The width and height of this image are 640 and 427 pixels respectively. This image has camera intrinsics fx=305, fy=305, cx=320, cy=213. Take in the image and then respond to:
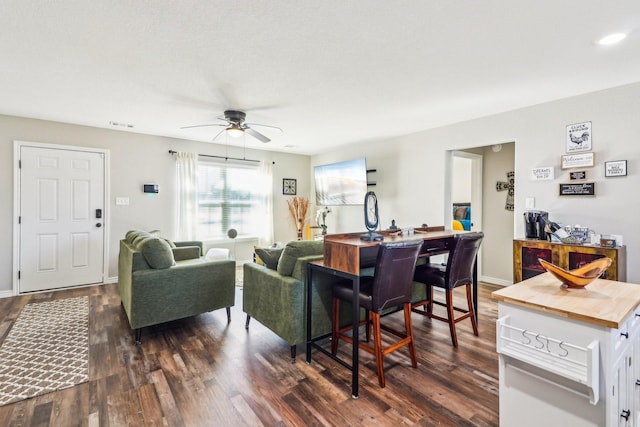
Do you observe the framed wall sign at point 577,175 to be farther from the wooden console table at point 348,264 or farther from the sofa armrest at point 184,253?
the sofa armrest at point 184,253

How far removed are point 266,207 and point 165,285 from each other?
362 centimetres

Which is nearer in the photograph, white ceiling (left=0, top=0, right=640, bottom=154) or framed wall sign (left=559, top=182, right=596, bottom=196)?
white ceiling (left=0, top=0, right=640, bottom=154)

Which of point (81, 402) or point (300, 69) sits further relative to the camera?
point (300, 69)

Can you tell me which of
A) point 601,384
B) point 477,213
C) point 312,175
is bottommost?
point 601,384

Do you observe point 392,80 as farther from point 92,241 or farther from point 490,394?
point 92,241

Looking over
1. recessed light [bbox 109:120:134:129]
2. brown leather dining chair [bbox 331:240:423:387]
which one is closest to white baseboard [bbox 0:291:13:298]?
recessed light [bbox 109:120:134:129]

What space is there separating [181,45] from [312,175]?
500cm

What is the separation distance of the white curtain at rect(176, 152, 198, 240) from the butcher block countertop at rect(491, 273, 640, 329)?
5055 mm

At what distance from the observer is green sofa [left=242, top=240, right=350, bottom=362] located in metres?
2.40

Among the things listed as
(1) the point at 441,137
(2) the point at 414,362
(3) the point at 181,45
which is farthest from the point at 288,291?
(1) the point at 441,137

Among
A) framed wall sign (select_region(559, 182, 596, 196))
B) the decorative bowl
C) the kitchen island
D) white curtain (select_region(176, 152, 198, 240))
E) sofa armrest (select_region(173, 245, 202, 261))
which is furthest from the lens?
white curtain (select_region(176, 152, 198, 240))

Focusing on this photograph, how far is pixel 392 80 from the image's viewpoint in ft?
9.28

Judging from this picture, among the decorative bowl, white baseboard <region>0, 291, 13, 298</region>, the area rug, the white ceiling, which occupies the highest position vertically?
the white ceiling

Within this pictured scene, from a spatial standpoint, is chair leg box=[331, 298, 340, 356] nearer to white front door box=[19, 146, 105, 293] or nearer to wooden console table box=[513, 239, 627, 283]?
wooden console table box=[513, 239, 627, 283]
